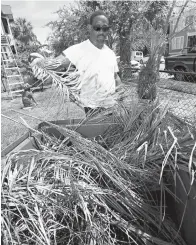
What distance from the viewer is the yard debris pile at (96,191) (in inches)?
26.6

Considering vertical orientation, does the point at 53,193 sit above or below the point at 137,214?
above

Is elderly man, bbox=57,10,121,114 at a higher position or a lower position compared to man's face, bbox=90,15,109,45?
lower

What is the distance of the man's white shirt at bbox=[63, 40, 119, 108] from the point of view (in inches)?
49.7

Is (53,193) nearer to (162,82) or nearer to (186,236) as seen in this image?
(186,236)

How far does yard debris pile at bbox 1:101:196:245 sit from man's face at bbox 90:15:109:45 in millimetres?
1024

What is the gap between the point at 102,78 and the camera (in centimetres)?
162

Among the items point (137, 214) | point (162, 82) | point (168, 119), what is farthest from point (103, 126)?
point (162, 82)

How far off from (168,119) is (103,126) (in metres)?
0.48

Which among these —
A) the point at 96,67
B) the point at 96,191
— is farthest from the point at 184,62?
the point at 96,191

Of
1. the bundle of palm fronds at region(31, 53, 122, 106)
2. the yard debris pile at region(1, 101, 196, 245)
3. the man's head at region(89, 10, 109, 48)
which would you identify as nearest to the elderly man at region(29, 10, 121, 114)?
the man's head at region(89, 10, 109, 48)

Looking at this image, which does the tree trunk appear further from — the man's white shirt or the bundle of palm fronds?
the bundle of palm fronds

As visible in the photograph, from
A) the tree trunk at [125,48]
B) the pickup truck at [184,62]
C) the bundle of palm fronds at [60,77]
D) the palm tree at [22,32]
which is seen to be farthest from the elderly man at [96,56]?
the palm tree at [22,32]

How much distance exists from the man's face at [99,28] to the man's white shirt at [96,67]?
0.25 feet

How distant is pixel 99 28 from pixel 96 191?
4.64ft
